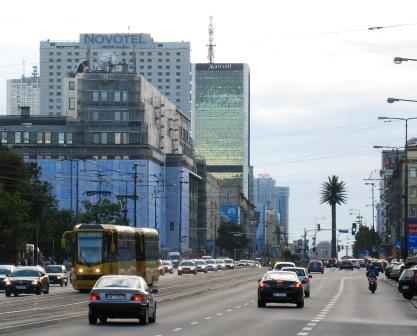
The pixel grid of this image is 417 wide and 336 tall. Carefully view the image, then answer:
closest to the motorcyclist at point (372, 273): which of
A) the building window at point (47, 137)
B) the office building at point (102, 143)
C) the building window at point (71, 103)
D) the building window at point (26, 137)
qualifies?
the office building at point (102, 143)

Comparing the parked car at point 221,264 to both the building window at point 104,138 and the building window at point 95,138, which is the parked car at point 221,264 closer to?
the building window at point 104,138

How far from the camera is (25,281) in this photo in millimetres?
56406

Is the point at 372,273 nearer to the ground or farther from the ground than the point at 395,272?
farther from the ground

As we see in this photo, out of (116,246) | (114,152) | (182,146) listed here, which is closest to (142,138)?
(114,152)

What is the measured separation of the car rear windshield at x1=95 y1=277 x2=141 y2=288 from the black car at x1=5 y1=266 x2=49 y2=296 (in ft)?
85.1

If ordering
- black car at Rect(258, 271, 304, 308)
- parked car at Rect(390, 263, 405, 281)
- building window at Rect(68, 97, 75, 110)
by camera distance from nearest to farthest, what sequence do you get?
black car at Rect(258, 271, 304, 308) < parked car at Rect(390, 263, 405, 281) < building window at Rect(68, 97, 75, 110)

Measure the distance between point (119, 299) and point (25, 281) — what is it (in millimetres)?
27106

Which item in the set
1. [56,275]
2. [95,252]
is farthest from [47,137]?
[95,252]

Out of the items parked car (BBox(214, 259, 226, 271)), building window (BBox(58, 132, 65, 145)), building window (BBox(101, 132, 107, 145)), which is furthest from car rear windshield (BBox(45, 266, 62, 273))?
building window (BBox(58, 132, 65, 145))

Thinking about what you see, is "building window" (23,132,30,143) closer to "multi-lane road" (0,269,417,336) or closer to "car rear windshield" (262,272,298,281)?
"multi-lane road" (0,269,417,336)

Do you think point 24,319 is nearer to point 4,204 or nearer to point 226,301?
point 226,301

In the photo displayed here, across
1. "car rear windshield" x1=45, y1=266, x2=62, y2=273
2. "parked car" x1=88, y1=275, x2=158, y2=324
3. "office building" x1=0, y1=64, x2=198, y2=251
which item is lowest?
"car rear windshield" x1=45, y1=266, x2=62, y2=273

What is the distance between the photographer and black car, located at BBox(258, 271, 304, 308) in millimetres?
42438

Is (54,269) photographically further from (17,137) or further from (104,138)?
(17,137)
